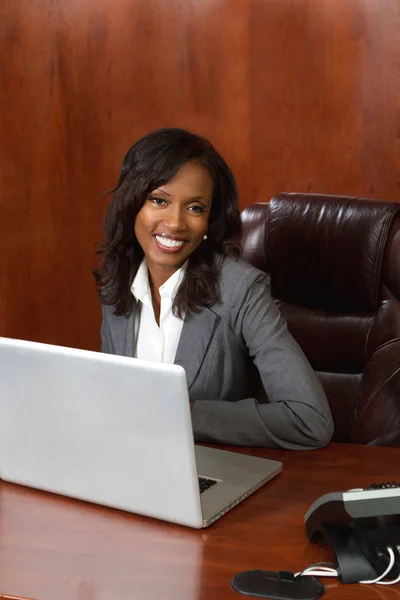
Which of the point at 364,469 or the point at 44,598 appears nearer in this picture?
the point at 44,598

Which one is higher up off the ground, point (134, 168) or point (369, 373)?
point (134, 168)

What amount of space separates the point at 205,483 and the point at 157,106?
253 cm

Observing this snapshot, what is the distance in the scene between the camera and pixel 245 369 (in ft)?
6.99

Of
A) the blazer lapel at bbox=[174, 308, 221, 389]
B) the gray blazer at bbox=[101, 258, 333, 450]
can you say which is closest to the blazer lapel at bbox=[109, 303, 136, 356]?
the gray blazer at bbox=[101, 258, 333, 450]

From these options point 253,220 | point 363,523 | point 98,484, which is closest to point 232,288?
point 253,220

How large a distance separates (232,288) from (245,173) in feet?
5.59

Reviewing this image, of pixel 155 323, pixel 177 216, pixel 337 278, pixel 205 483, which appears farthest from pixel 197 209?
pixel 205 483

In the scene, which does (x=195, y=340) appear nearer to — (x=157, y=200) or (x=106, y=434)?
(x=157, y=200)

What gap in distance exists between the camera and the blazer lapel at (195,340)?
204cm

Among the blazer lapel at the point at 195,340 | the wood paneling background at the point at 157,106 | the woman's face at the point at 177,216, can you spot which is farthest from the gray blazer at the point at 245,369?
the wood paneling background at the point at 157,106

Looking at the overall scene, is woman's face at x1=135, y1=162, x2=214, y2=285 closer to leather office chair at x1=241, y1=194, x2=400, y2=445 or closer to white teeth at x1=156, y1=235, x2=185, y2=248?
white teeth at x1=156, y1=235, x2=185, y2=248

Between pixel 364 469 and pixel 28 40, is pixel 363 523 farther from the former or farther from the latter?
pixel 28 40

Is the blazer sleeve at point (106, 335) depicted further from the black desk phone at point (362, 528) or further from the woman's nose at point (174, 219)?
the black desk phone at point (362, 528)

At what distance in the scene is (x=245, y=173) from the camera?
3664 mm
